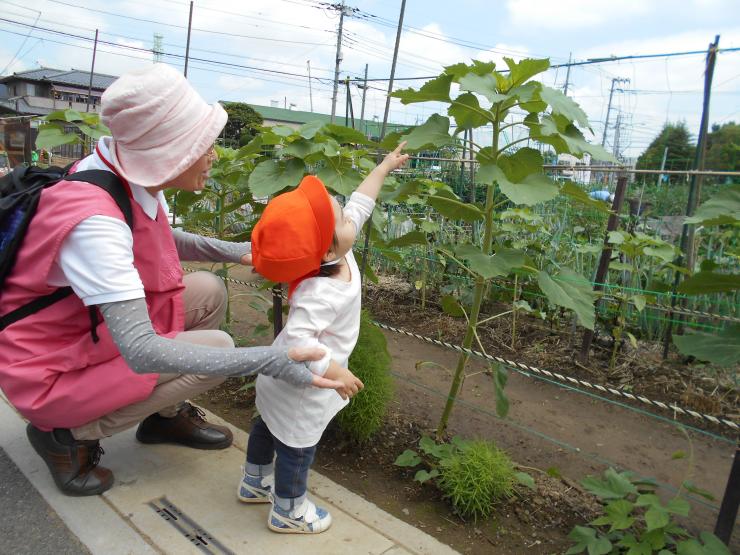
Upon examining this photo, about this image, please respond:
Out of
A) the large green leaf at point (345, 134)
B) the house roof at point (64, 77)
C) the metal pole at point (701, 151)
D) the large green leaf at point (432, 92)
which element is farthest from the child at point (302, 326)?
the house roof at point (64, 77)

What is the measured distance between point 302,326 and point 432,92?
874mm

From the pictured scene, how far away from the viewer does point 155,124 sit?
5.19ft

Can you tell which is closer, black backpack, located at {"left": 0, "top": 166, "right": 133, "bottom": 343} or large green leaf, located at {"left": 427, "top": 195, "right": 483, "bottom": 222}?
black backpack, located at {"left": 0, "top": 166, "right": 133, "bottom": 343}

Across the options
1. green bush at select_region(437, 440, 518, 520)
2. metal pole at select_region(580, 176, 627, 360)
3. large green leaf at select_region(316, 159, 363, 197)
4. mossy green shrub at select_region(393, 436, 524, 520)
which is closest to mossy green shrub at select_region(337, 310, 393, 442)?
mossy green shrub at select_region(393, 436, 524, 520)

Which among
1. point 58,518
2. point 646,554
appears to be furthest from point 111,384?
point 646,554

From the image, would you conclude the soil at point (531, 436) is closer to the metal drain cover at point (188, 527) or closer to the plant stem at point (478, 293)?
the plant stem at point (478, 293)

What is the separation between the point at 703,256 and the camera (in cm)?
402

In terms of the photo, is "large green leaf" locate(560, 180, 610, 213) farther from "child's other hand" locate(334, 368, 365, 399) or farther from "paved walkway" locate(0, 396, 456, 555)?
"paved walkway" locate(0, 396, 456, 555)

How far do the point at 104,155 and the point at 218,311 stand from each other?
0.80 m

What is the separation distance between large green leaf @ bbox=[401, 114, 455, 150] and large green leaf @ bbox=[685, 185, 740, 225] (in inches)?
30.9

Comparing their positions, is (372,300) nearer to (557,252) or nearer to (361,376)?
(557,252)

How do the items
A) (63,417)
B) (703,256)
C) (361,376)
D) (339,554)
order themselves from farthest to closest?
(703,256) → (361,376) → (63,417) → (339,554)

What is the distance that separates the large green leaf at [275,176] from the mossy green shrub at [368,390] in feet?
2.25

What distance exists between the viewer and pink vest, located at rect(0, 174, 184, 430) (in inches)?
62.7
